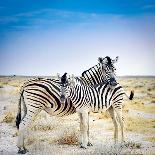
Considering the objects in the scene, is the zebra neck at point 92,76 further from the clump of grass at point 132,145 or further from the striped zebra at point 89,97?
the clump of grass at point 132,145

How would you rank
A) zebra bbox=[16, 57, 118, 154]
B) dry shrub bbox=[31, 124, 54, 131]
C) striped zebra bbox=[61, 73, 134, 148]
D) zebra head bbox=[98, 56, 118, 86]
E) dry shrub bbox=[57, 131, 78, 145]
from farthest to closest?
1. dry shrub bbox=[31, 124, 54, 131]
2. dry shrub bbox=[57, 131, 78, 145]
3. zebra head bbox=[98, 56, 118, 86]
4. striped zebra bbox=[61, 73, 134, 148]
5. zebra bbox=[16, 57, 118, 154]

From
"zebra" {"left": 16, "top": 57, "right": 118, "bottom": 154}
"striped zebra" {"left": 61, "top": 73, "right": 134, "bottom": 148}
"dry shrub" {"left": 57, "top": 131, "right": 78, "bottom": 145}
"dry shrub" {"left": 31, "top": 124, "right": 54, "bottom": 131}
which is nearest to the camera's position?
"zebra" {"left": 16, "top": 57, "right": 118, "bottom": 154}

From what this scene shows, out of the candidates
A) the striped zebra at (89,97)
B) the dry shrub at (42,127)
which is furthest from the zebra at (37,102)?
the dry shrub at (42,127)

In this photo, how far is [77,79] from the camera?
18.5 feet

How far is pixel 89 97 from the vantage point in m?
5.53

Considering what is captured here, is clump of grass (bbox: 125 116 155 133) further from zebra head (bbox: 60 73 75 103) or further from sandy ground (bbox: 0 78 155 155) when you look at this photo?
zebra head (bbox: 60 73 75 103)

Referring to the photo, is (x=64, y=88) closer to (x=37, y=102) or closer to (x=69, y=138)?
(x=37, y=102)

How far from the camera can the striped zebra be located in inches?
210

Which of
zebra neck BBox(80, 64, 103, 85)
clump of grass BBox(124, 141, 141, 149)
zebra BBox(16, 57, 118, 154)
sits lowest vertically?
clump of grass BBox(124, 141, 141, 149)

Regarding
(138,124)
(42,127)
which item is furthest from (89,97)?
(138,124)

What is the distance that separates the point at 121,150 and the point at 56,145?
3.15ft

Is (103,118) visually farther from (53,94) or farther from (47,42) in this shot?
(53,94)

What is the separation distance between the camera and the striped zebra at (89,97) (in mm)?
5340

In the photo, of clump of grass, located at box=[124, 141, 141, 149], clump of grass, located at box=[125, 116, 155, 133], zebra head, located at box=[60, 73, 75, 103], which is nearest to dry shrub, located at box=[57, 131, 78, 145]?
clump of grass, located at box=[124, 141, 141, 149]
